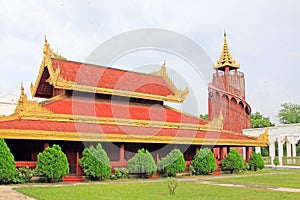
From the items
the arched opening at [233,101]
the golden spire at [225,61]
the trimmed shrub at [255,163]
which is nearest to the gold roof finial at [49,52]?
the trimmed shrub at [255,163]

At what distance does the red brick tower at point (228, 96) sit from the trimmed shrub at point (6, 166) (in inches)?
1065

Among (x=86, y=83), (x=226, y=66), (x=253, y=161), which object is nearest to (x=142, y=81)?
(x=86, y=83)

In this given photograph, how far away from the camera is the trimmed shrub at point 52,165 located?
1438 centimetres

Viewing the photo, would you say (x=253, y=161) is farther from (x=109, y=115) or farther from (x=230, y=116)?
(x=230, y=116)

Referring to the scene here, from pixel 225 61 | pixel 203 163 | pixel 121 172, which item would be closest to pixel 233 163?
pixel 203 163

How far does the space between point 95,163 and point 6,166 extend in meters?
3.75

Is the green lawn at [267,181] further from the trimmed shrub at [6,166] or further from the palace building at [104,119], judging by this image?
the trimmed shrub at [6,166]

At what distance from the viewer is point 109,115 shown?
19.4m

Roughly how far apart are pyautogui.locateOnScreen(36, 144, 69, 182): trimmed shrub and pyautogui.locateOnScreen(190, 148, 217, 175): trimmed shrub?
789cm

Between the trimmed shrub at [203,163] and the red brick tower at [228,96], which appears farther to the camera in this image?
the red brick tower at [228,96]

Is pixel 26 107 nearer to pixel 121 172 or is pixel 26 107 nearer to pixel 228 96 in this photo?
pixel 121 172

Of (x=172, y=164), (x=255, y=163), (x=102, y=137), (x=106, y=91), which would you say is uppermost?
(x=106, y=91)

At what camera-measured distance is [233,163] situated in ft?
70.9

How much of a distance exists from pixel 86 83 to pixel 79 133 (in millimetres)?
5372
